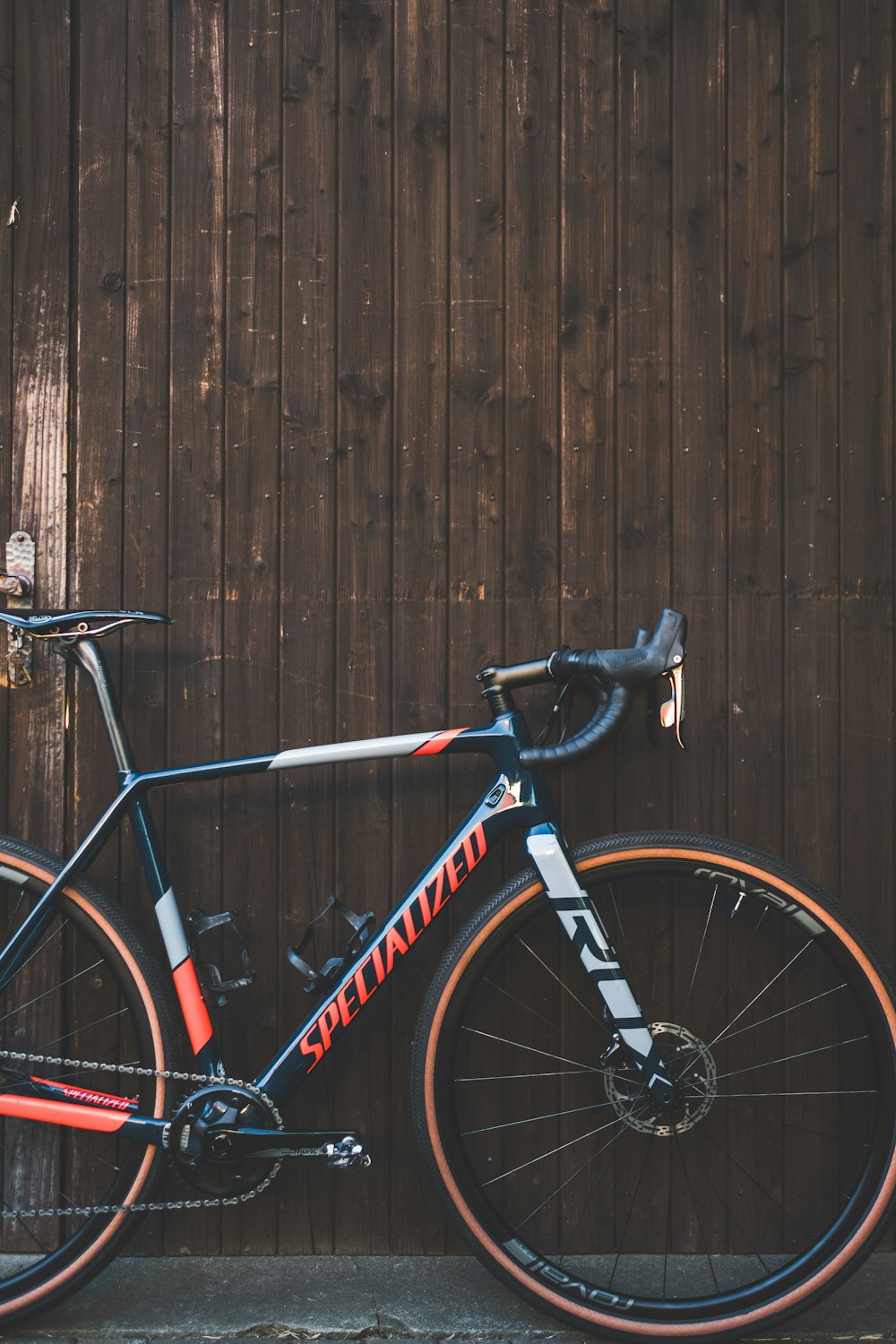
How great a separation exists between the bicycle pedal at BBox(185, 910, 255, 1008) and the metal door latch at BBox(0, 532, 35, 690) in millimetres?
718

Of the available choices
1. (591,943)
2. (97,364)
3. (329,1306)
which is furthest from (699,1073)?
(97,364)

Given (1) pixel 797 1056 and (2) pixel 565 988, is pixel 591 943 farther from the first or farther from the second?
(1) pixel 797 1056

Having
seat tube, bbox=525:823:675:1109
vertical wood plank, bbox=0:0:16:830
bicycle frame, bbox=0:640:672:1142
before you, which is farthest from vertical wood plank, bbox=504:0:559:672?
vertical wood plank, bbox=0:0:16:830

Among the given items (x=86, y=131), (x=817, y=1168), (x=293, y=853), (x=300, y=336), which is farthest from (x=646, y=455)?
(x=817, y=1168)

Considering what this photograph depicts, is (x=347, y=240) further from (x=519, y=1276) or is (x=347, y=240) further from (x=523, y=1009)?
(x=519, y=1276)

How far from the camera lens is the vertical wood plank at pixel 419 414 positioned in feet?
8.04

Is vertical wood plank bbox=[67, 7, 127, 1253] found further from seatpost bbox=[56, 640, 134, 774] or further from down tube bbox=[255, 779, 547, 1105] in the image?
down tube bbox=[255, 779, 547, 1105]

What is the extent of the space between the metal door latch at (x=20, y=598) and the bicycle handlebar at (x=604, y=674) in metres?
1.13

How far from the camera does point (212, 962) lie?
2449 millimetres

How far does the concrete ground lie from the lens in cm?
215

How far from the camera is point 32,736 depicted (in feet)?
8.13

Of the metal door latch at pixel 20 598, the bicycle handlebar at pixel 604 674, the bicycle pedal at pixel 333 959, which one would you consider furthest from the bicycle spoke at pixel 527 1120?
the metal door latch at pixel 20 598

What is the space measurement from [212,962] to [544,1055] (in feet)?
2.70

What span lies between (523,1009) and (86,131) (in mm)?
2367
